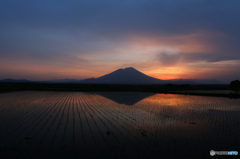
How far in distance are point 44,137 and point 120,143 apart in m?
3.05

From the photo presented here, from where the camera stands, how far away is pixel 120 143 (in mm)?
5527

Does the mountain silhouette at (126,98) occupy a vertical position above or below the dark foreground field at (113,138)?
above

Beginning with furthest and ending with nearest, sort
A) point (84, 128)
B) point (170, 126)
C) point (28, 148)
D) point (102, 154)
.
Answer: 1. point (170, 126)
2. point (84, 128)
3. point (28, 148)
4. point (102, 154)

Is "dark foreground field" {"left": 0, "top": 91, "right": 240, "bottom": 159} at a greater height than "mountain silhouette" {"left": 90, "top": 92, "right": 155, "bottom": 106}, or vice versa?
"mountain silhouette" {"left": 90, "top": 92, "right": 155, "bottom": 106}

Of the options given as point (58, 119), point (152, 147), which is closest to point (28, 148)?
point (58, 119)

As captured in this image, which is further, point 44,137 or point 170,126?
point 170,126

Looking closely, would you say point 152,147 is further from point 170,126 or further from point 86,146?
point 170,126

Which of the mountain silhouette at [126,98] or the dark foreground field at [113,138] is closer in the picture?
the dark foreground field at [113,138]

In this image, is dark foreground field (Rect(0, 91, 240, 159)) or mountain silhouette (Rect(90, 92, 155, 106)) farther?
mountain silhouette (Rect(90, 92, 155, 106))

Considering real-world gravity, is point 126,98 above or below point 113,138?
above

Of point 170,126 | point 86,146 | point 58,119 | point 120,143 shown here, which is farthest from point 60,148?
point 170,126

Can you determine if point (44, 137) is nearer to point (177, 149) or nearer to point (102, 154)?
point (102, 154)

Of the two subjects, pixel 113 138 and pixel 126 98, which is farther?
pixel 126 98

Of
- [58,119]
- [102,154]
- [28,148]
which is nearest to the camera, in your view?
[102,154]
